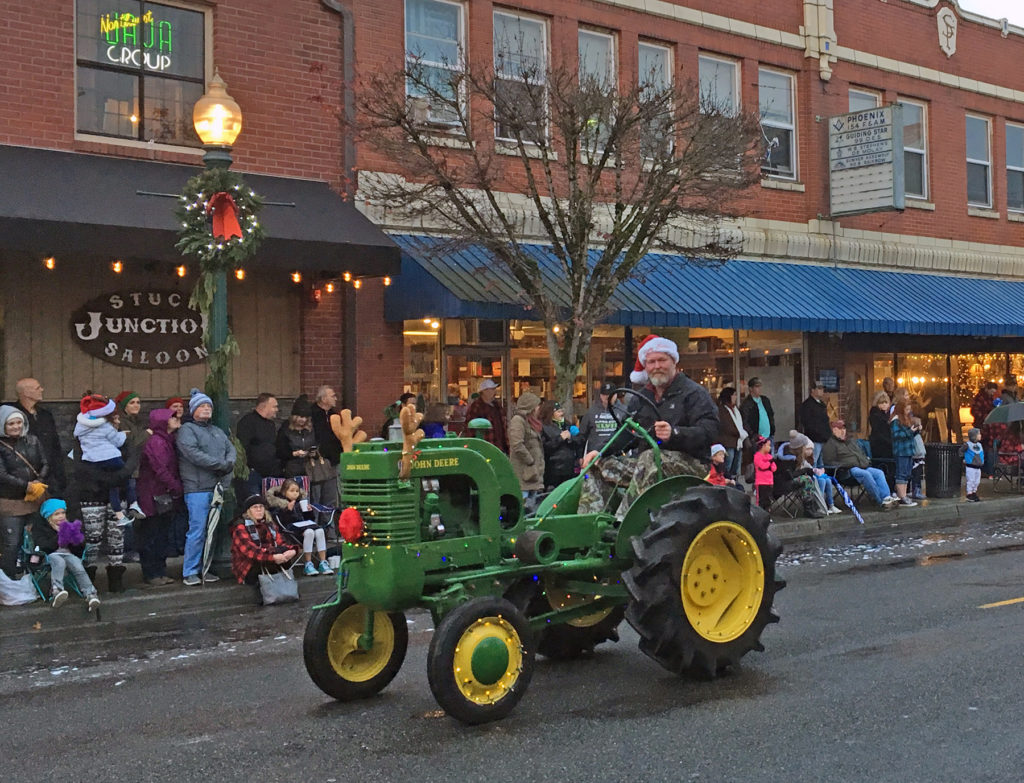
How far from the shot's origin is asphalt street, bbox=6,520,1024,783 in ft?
Result: 18.0

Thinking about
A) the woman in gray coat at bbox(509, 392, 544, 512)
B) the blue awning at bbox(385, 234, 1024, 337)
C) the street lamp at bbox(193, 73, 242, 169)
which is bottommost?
the woman in gray coat at bbox(509, 392, 544, 512)

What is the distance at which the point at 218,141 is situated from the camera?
11.4 m

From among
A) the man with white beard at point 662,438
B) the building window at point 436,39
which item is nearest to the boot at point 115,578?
the man with white beard at point 662,438

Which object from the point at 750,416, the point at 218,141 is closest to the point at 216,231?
the point at 218,141

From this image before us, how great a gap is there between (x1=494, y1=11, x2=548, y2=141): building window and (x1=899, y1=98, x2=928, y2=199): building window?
880cm

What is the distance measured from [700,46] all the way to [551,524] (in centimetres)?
1464

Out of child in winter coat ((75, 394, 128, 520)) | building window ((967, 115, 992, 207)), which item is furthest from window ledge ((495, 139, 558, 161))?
building window ((967, 115, 992, 207))

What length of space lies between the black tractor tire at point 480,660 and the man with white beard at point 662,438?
1431mm

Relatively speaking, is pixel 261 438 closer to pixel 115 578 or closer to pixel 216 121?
pixel 115 578

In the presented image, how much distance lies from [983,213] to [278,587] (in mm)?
18584

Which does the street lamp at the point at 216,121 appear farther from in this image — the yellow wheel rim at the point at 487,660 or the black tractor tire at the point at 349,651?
the yellow wheel rim at the point at 487,660

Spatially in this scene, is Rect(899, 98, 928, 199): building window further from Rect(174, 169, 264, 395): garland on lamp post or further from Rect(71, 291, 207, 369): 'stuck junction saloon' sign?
Rect(174, 169, 264, 395): garland on lamp post

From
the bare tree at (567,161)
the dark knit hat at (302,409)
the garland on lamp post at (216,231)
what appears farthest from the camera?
the bare tree at (567,161)

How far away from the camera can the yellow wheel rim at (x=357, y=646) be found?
6598 mm
